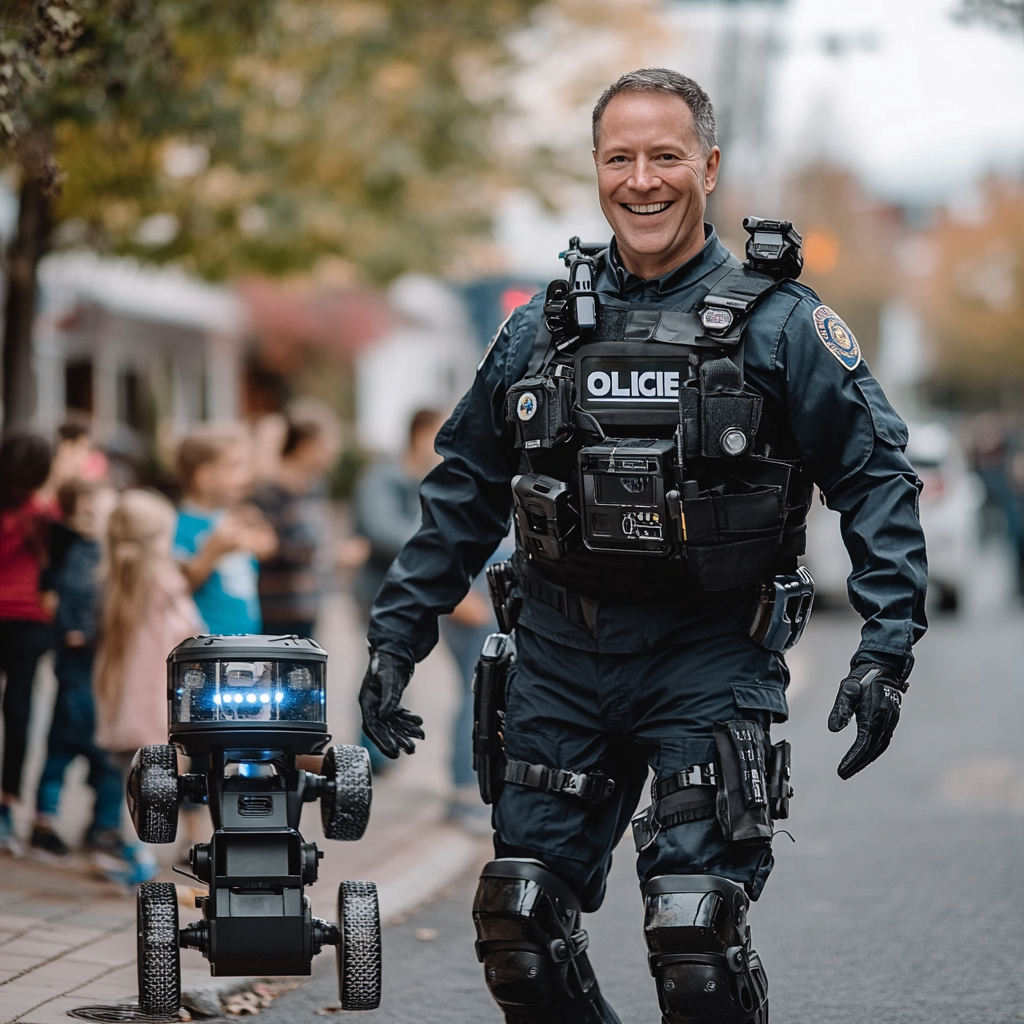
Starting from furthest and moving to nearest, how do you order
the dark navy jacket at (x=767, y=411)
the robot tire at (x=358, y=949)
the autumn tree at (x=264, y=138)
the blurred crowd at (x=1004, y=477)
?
the blurred crowd at (x=1004, y=477)
the autumn tree at (x=264, y=138)
the robot tire at (x=358, y=949)
the dark navy jacket at (x=767, y=411)

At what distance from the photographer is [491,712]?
3848mm

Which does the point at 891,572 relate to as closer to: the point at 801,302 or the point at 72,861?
the point at 801,302

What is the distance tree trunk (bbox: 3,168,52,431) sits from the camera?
35.4 ft

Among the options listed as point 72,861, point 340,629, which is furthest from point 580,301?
point 340,629

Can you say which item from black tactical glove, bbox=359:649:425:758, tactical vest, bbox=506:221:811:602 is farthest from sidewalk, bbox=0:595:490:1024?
tactical vest, bbox=506:221:811:602

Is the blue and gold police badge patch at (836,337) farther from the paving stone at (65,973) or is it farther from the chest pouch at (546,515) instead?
the paving stone at (65,973)

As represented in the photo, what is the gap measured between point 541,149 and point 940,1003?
42.3 feet

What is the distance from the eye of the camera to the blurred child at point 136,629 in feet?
20.0

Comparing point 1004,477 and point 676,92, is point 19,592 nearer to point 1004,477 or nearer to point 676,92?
point 676,92

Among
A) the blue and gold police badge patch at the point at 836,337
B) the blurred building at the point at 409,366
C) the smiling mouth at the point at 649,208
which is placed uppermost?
the blurred building at the point at 409,366

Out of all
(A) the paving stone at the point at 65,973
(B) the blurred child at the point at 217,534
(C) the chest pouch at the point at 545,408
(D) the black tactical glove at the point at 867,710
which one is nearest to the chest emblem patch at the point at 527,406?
(C) the chest pouch at the point at 545,408

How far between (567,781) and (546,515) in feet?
1.78

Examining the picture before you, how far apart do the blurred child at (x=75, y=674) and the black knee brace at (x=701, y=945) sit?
134 inches

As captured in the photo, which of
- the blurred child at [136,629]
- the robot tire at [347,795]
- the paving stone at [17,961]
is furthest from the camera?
the blurred child at [136,629]
